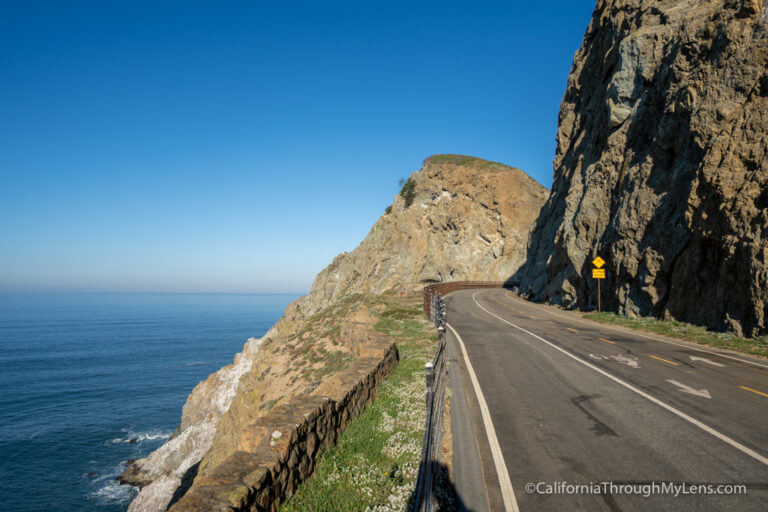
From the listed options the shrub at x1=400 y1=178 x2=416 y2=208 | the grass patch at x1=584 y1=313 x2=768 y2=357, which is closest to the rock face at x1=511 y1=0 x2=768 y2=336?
the grass patch at x1=584 y1=313 x2=768 y2=357

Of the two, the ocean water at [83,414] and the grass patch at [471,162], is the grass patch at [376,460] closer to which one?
the ocean water at [83,414]

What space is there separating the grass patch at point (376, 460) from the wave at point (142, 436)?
3837 cm

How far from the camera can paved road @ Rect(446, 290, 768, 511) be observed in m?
4.76

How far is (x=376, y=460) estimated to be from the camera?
19.4 feet

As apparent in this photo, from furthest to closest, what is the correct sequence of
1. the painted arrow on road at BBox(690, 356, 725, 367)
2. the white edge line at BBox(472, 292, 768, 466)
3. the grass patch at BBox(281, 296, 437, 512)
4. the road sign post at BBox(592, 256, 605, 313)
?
the road sign post at BBox(592, 256, 605, 313)
the painted arrow on road at BBox(690, 356, 725, 367)
the white edge line at BBox(472, 292, 768, 466)
the grass patch at BBox(281, 296, 437, 512)

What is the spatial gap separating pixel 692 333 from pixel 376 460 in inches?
647

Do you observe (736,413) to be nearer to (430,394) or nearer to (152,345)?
(430,394)

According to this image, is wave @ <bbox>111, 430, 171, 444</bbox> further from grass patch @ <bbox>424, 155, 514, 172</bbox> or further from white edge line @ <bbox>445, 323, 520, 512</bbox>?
grass patch @ <bbox>424, 155, 514, 172</bbox>

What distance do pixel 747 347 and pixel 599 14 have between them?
128ft

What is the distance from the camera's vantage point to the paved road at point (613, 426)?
4.76 meters

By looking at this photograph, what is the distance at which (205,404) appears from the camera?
1168 inches

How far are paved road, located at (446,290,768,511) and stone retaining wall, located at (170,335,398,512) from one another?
2.18 meters

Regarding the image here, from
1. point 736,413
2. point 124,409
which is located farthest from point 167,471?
point 736,413

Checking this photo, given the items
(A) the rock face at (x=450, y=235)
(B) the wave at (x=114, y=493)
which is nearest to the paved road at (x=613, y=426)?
(B) the wave at (x=114, y=493)
